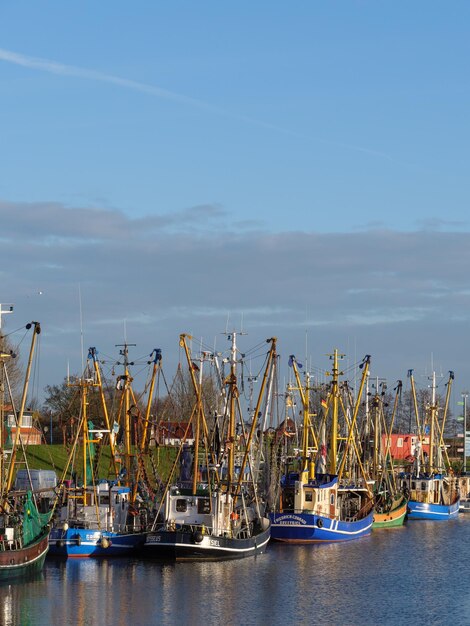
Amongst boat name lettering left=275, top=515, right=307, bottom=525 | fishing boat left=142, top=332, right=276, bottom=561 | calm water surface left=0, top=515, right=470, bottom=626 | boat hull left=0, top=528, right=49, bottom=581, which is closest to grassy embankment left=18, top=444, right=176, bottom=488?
boat name lettering left=275, top=515, right=307, bottom=525

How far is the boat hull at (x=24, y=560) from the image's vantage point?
62.7m

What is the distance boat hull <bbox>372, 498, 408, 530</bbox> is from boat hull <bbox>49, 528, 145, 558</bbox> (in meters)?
34.0

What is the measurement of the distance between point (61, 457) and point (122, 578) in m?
55.9

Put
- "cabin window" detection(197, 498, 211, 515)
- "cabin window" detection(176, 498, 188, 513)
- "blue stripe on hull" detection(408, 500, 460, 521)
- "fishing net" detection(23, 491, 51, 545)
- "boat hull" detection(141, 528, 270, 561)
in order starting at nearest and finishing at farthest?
"fishing net" detection(23, 491, 51, 545)
"boat hull" detection(141, 528, 270, 561)
"cabin window" detection(197, 498, 211, 515)
"cabin window" detection(176, 498, 188, 513)
"blue stripe on hull" detection(408, 500, 460, 521)

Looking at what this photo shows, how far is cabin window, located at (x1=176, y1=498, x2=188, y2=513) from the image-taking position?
7550 centimetres

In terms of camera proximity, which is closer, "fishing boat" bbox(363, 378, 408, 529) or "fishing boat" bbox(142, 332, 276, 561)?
"fishing boat" bbox(142, 332, 276, 561)

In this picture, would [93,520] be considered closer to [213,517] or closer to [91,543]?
[91,543]

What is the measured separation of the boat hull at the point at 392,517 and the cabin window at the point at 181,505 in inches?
1278

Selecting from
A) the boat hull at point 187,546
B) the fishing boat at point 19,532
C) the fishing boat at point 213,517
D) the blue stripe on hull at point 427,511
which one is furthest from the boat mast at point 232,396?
the blue stripe on hull at point 427,511

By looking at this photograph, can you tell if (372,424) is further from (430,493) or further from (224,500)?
(224,500)

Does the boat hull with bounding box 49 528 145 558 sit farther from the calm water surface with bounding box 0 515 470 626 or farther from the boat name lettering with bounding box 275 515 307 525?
the boat name lettering with bounding box 275 515 307 525

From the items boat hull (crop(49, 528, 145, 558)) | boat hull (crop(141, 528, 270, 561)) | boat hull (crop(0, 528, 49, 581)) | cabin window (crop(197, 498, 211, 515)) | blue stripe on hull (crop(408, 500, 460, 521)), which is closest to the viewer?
boat hull (crop(0, 528, 49, 581))

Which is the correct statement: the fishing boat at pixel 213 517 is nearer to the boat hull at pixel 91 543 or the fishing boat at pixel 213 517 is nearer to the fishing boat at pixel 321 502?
the boat hull at pixel 91 543

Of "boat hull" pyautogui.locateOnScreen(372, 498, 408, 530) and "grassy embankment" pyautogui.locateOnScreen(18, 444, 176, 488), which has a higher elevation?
"grassy embankment" pyautogui.locateOnScreen(18, 444, 176, 488)
